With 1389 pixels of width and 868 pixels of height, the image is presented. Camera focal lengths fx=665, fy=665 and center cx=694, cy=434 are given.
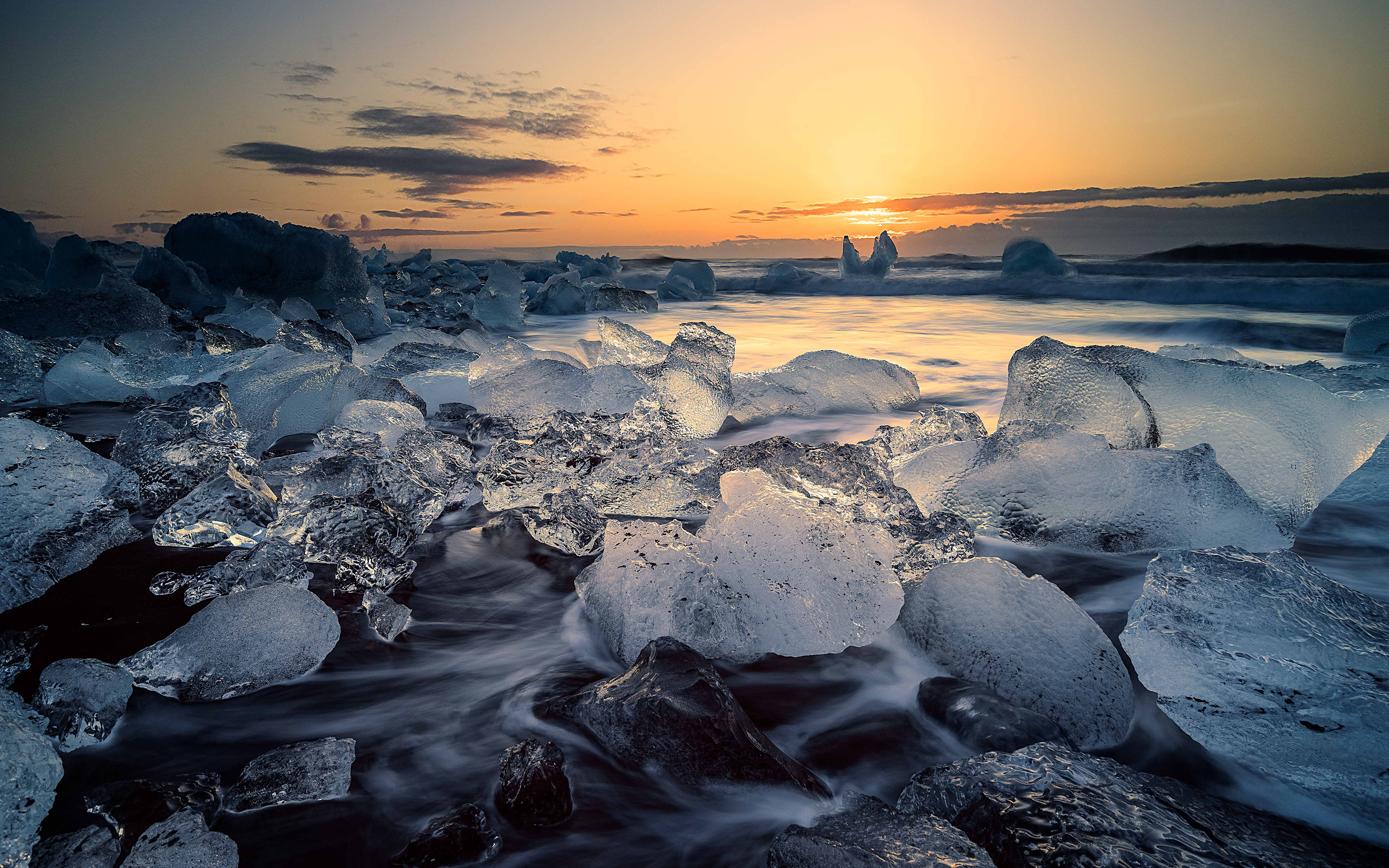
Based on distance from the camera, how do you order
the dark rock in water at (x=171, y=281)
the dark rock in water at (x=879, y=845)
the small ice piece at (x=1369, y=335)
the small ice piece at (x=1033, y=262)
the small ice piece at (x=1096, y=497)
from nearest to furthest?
the dark rock in water at (x=879, y=845) → the small ice piece at (x=1096, y=497) → the small ice piece at (x=1369, y=335) → the dark rock in water at (x=171, y=281) → the small ice piece at (x=1033, y=262)

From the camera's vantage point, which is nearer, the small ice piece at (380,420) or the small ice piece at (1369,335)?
the small ice piece at (380,420)

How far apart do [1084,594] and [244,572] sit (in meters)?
1.98

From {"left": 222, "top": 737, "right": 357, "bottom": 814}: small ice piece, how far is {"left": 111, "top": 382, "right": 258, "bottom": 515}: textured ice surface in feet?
4.29

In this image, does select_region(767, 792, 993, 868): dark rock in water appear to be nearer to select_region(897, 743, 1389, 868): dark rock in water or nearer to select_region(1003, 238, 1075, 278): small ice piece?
select_region(897, 743, 1389, 868): dark rock in water

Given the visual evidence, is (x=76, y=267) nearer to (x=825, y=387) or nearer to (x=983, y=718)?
(x=825, y=387)

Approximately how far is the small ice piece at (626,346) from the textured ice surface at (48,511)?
2.26 meters

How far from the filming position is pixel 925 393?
388 centimetres

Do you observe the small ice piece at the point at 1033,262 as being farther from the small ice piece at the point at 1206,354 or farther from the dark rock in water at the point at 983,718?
the dark rock in water at the point at 983,718

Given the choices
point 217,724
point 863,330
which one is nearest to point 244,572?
point 217,724

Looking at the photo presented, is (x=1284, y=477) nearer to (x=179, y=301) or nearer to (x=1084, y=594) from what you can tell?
(x=1084, y=594)

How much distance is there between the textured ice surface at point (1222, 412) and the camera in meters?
1.92

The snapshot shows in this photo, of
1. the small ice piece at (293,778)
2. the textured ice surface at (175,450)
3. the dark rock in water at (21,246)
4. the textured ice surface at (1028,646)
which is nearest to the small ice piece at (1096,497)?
the textured ice surface at (1028,646)

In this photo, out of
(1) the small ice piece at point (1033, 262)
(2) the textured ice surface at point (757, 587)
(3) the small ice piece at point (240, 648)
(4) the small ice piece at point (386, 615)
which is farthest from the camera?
(1) the small ice piece at point (1033, 262)

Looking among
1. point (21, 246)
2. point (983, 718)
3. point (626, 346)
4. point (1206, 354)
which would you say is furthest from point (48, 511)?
point (21, 246)
